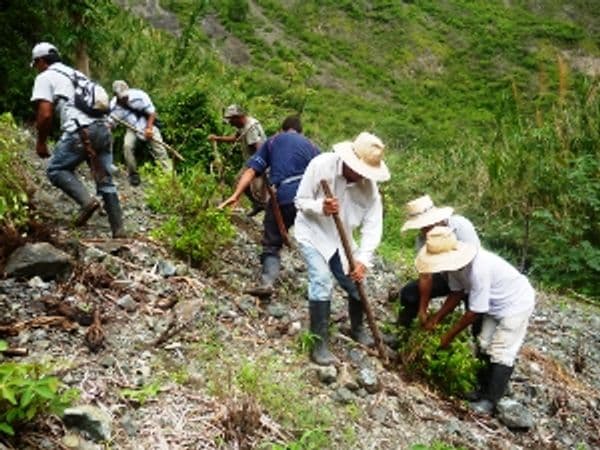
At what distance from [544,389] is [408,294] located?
56.4 inches

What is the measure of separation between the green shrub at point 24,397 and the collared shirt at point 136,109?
5.52 meters

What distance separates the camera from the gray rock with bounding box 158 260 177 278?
206 inches

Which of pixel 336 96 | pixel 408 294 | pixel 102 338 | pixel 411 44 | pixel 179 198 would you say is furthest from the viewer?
pixel 411 44

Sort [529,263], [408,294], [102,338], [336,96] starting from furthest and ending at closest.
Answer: [336,96]
[529,263]
[408,294]
[102,338]

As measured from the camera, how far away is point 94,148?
5.59 meters

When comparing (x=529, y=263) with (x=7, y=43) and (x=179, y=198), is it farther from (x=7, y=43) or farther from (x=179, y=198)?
(x=7, y=43)

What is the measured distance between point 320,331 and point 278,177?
149 centimetres

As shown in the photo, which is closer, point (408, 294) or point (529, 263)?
point (408, 294)

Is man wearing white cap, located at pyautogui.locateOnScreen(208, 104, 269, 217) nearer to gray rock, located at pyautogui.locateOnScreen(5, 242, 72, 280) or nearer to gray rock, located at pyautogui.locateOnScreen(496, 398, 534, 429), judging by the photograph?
gray rock, located at pyautogui.locateOnScreen(5, 242, 72, 280)

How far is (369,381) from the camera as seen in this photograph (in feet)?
15.2

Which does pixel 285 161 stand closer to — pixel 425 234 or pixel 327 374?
pixel 425 234

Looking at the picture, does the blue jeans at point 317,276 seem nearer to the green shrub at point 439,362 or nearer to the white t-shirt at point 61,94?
the green shrub at point 439,362

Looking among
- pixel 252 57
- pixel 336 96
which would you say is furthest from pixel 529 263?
pixel 252 57

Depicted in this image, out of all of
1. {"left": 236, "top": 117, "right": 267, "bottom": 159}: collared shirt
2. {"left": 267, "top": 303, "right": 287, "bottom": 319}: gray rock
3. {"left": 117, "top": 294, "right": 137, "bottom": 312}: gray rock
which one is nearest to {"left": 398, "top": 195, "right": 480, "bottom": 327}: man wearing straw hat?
{"left": 267, "top": 303, "right": 287, "bottom": 319}: gray rock
